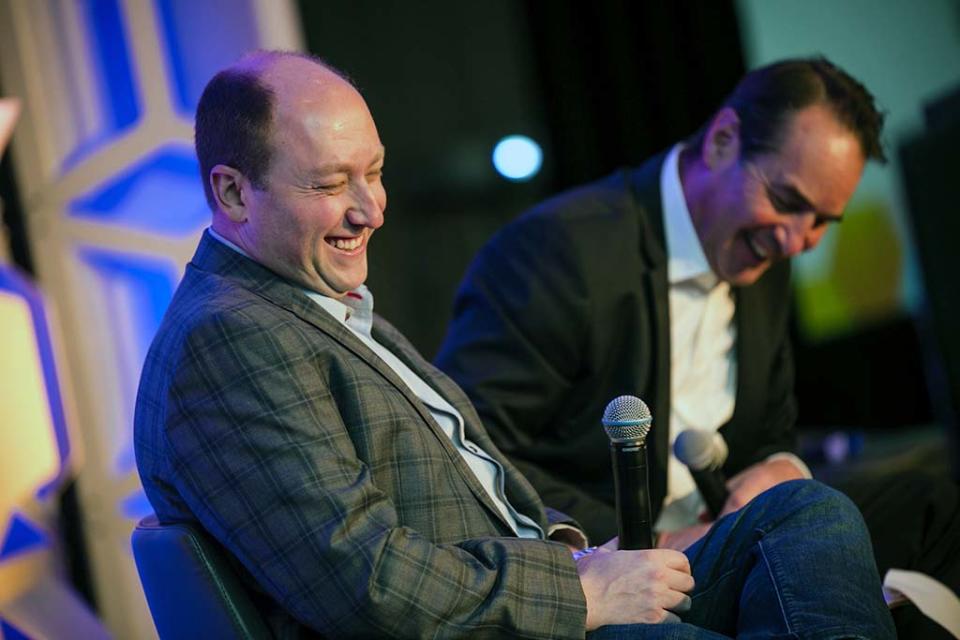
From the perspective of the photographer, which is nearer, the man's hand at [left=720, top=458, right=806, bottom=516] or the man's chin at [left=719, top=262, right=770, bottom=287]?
the man's hand at [left=720, top=458, right=806, bottom=516]

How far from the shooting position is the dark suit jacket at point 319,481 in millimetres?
1324

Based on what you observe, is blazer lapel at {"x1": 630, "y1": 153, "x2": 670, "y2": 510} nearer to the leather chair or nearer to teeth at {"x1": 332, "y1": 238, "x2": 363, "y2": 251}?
teeth at {"x1": 332, "y1": 238, "x2": 363, "y2": 251}

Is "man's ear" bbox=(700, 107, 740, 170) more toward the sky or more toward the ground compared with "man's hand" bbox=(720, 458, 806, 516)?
more toward the sky

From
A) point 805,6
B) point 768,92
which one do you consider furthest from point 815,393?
point 768,92

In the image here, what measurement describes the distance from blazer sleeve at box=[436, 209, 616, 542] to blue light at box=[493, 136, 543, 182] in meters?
1.65

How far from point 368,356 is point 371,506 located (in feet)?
0.73

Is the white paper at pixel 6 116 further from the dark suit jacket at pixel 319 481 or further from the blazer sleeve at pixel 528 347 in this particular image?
the dark suit jacket at pixel 319 481

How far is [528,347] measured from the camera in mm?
2242

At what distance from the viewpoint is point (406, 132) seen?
3.75m

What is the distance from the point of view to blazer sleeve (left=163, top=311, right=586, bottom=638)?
4.33 feet

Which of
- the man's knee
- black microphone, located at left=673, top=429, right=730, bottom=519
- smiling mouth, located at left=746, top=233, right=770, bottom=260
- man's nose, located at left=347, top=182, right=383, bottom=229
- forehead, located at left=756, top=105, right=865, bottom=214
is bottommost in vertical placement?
black microphone, located at left=673, top=429, right=730, bottom=519

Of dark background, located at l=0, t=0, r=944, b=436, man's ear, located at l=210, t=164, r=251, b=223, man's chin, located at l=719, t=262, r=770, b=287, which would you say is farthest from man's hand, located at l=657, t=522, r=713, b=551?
dark background, located at l=0, t=0, r=944, b=436

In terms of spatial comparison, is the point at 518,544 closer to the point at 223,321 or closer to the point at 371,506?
the point at 371,506

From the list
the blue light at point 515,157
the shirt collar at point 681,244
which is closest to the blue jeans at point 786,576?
the shirt collar at point 681,244
